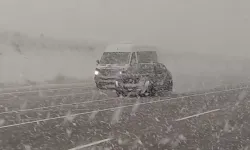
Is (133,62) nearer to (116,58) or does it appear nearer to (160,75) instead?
(116,58)

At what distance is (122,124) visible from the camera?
1134cm

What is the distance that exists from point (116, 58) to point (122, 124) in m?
9.81

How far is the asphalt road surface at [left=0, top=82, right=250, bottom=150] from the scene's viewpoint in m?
9.02

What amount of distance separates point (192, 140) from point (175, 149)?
101 centimetres

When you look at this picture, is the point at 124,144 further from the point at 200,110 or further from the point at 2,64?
the point at 2,64

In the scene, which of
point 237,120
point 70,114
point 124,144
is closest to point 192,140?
point 124,144

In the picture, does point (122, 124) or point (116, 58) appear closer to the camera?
point (122, 124)

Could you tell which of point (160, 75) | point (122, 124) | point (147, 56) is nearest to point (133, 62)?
point (147, 56)

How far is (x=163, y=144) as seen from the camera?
9.05 metres

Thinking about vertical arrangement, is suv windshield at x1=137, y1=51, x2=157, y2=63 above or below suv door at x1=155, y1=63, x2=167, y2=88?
above

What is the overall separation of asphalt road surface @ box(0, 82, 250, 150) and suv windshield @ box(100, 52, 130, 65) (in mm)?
3259

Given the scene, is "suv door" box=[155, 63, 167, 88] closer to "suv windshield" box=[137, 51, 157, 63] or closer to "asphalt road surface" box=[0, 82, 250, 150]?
"suv windshield" box=[137, 51, 157, 63]

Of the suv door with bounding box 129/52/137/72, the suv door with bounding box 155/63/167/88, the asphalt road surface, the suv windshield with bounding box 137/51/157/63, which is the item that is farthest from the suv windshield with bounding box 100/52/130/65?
the asphalt road surface

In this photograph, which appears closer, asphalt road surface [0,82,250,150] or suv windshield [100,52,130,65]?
asphalt road surface [0,82,250,150]
